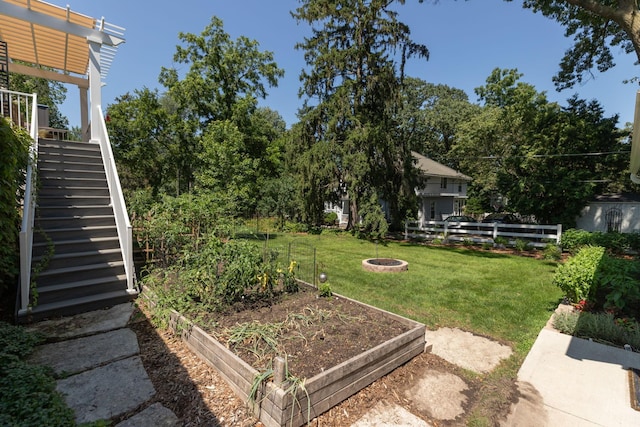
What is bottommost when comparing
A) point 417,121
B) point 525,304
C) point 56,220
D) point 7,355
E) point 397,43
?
point 525,304

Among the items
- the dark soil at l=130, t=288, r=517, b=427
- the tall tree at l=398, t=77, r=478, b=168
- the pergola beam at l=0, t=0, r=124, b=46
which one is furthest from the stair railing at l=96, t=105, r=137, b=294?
the tall tree at l=398, t=77, r=478, b=168

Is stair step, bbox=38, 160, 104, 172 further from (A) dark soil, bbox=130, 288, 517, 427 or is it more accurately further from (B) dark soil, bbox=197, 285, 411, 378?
(B) dark soil, bbox=197, 285, 411, 378

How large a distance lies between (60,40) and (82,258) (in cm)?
698

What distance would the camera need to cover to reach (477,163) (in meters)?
22.5

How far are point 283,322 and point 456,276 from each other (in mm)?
5628

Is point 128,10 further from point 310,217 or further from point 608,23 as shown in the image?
point 608,23

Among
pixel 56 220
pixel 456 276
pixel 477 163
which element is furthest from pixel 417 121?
pixel 56 220

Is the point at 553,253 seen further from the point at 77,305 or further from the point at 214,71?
the point at 214,71

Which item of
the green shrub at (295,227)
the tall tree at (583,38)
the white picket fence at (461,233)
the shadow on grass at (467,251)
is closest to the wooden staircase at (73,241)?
the shadow on grass at (467,251)

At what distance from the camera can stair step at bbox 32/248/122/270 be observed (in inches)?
177

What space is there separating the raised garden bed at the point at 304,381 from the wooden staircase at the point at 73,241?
1957 millimetres

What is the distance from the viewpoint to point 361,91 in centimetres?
1480

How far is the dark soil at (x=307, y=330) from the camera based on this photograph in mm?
2833

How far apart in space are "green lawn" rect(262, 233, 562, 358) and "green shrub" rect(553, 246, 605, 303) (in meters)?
0.55
